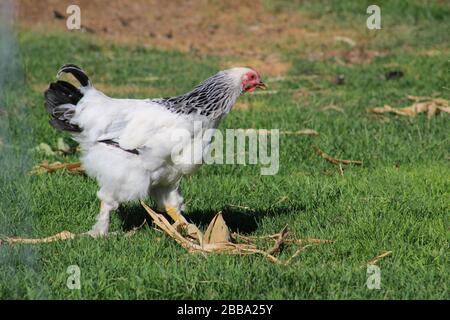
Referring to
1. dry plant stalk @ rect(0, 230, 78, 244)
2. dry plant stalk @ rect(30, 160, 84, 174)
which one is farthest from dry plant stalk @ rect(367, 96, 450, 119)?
dry plant stalk @ rect(0, 230, 78, 244)

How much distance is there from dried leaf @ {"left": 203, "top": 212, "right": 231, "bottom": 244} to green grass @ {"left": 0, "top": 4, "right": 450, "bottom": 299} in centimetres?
21

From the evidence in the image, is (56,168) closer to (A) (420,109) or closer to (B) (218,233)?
(B) (218,233)

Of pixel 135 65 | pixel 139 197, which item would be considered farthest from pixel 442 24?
pixel 139 197

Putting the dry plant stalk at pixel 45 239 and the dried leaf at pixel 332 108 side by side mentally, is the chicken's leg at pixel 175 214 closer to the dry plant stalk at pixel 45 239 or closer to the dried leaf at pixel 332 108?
the dry plant stalk at pixel 45 239

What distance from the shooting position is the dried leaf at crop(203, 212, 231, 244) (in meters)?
5.23

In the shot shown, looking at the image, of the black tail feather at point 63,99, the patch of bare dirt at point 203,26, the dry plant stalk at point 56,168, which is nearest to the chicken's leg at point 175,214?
the black tail feather at point 63,99

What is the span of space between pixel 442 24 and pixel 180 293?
11530 millimetres

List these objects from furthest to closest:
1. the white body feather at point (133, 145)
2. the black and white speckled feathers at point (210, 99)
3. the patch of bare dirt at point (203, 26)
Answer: the patch of bare dirt at point (203, 26), the black and white speckled feathers at point (210, 99), the white body feather at point (133, 145)

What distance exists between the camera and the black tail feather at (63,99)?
5.75m

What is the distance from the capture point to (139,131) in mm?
5426

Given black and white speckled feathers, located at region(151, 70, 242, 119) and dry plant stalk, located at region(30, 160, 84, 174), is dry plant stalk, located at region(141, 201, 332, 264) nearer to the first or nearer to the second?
black and white speckled feathers, located at region(151, 70, 242, 119)

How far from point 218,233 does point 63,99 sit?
4.76ft

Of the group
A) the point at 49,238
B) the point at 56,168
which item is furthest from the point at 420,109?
the point at 49,238
